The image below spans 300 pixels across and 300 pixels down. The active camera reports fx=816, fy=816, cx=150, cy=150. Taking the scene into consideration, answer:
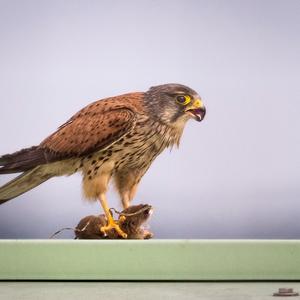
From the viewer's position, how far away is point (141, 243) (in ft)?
12.5

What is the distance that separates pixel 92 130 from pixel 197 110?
54cm

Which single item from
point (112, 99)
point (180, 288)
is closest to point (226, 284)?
point (180, 288)

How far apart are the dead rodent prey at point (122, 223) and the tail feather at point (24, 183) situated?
1.03 feet

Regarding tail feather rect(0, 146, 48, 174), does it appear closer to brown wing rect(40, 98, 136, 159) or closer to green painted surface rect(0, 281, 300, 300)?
brown wing rect(40, 98, 136, 159)

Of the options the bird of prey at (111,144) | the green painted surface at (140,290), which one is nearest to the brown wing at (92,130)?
the bird of prey at (111,144)

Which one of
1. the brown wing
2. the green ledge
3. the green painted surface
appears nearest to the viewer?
the green painted surface

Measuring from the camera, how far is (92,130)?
394 cm

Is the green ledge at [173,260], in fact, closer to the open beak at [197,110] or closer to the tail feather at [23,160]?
the tail feather at [23,160]

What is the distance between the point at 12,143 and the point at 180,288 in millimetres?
1318

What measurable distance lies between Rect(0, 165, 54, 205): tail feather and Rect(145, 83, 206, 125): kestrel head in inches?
24.7

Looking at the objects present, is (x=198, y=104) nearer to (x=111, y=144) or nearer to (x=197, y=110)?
(x=197, y=110)

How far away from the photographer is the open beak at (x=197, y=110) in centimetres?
405

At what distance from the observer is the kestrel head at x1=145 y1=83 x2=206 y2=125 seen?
4.05 m

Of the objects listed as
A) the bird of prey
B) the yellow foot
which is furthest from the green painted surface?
the bird of prey
